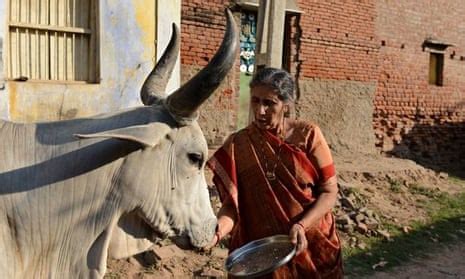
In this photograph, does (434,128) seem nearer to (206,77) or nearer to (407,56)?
(407,56)

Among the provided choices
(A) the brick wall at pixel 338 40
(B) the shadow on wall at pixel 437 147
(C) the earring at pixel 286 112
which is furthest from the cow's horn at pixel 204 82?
(B) the shadow on wall at pixel 437 147

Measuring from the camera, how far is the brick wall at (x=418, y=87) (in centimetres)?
1138

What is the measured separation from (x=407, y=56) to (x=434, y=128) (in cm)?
196

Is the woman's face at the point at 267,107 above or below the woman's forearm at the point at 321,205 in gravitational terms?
above

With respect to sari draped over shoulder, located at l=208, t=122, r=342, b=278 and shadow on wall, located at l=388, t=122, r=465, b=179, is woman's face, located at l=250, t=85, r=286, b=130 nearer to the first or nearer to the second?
sari draped over shoulder, located at l=208, t=122, r=342, b=278

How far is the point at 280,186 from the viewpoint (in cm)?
262

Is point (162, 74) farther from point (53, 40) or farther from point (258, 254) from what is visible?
point (53, 40)

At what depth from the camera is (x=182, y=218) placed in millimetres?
2135

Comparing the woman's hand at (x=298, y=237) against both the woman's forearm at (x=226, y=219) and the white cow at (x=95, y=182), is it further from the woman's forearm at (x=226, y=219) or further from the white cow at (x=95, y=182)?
the white cow at (x=95, y=182)

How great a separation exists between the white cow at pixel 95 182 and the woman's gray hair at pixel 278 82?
0.49 meters

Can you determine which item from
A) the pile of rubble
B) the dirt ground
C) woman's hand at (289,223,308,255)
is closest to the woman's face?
woman's hand at (289,223,308,255)

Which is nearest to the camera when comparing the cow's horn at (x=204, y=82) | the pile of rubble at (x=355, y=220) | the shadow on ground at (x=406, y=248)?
the cow's horn at (x=204, y=82)

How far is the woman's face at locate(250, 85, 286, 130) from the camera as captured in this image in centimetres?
250

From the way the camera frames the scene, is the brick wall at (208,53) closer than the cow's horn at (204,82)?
No
